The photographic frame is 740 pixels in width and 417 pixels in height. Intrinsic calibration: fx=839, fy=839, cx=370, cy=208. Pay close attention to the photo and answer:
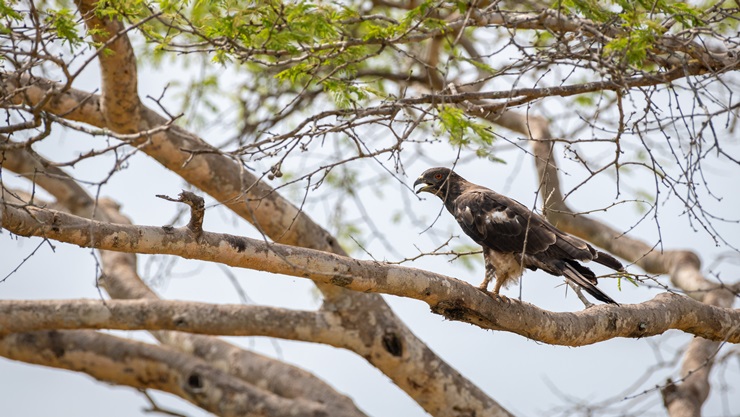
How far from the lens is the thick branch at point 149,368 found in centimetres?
743

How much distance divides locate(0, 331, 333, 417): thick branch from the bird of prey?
8.03ft

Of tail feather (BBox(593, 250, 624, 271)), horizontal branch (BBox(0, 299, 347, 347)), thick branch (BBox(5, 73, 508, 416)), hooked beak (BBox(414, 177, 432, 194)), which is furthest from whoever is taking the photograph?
thick branch (BBox(5, 73, 508, 416))

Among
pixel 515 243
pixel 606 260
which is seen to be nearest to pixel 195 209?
pixel 515 243

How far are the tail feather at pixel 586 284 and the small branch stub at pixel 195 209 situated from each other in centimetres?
245

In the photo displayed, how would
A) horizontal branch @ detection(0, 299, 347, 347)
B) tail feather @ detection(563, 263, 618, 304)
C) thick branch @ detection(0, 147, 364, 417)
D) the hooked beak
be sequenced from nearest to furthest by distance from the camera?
tail feather @ detection(563, 263, 618, 304) < the hooked beak < horizontal branch @ detection(0, 299, 347, 347) < thick branch @ detection(0, 147, 364, 417)

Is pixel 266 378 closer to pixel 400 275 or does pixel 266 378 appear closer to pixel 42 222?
pixel 400 275

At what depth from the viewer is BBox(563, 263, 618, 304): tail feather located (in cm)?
525

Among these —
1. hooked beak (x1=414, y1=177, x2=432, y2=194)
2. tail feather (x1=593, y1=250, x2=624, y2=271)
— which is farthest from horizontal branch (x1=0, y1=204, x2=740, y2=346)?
hooked beak (x1=414, y1=177, x2=432, y2=194)

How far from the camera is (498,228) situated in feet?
19.6

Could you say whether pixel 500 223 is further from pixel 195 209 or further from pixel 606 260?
pixel 195 209

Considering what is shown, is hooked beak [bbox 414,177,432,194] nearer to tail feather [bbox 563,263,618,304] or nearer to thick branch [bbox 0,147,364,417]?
tail feather [bbox 563,263,618,304]

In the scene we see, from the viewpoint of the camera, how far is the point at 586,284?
528 centimetres

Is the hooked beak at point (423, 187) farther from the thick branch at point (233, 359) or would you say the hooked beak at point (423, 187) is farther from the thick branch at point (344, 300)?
the thick branch at point (233, 359)

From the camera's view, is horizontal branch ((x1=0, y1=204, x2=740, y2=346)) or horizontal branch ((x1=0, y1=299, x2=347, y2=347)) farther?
horizontal branch ((x1=0, y1=299, x2=347, y2=347))
